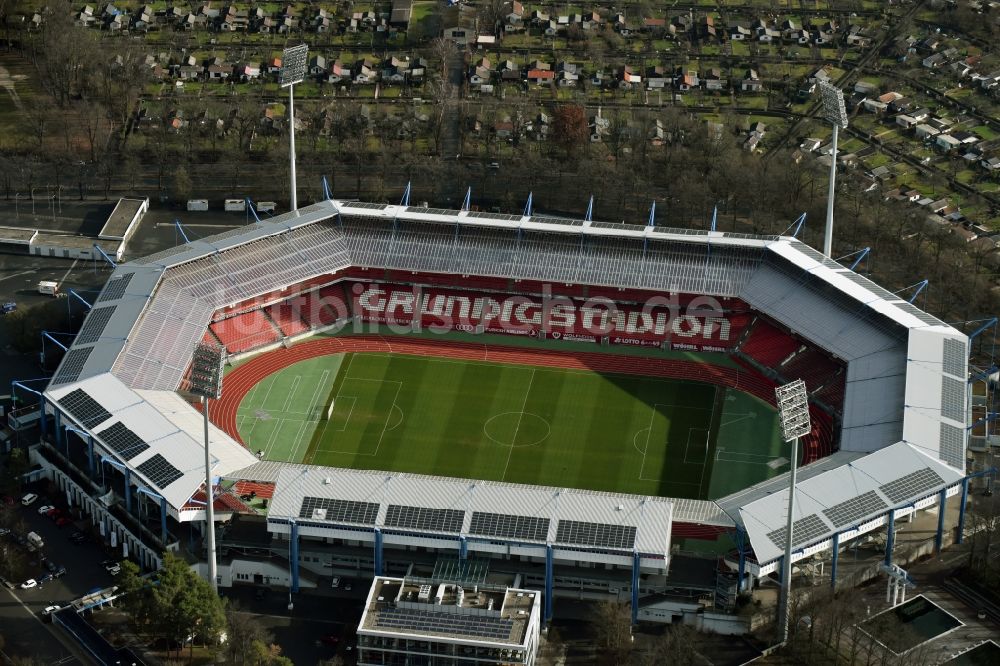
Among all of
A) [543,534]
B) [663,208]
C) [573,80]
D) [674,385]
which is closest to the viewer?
[543,534]

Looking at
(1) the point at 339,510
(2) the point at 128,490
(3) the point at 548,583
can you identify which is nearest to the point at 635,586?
(3) the point at 548,583

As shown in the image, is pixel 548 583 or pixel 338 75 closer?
pixel 548 583

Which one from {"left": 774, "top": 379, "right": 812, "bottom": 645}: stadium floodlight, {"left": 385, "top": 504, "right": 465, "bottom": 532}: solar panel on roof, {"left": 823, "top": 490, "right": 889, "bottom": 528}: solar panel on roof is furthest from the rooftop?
{"left": 823, "top": 490, "right": 889, "bottom": 528}: solar panel on roof

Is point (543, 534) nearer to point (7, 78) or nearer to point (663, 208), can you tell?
point (663, 208)

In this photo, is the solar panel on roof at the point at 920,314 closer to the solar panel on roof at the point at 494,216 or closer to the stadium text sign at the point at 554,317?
the stadium text sign at the point at 554,317

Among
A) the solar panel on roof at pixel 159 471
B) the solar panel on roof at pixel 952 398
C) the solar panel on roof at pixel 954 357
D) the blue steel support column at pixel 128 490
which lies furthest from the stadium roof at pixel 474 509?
the solar panel on roof at pixel 954 357

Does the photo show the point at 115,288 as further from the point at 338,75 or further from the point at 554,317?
the point at 338,75

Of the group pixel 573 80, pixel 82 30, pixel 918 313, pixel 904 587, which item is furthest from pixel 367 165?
pixel 904 587
